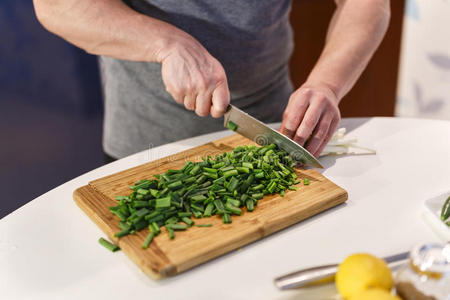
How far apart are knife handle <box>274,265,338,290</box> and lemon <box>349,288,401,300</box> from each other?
4.6 inches

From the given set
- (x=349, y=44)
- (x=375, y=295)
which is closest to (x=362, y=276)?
(x=375, y=295)

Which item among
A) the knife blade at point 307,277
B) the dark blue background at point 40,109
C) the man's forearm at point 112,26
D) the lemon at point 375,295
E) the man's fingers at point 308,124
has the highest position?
the man's forearm at point 112,26

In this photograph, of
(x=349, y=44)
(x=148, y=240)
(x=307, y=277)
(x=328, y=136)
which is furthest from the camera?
(x=349, y=44)

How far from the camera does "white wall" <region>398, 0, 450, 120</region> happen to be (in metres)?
3.35

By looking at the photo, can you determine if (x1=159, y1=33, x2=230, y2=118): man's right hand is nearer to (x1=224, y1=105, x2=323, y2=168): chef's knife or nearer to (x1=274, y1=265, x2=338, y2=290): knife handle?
(x1=224, y1=105, x2=323, y2=168): chef's knife

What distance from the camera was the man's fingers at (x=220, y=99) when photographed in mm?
1410

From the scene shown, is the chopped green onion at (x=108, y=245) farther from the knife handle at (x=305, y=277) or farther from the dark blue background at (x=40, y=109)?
the dark blue background at (x=40, y=109)

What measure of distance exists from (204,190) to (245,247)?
0.71 feet

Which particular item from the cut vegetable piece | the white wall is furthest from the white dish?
the white wall

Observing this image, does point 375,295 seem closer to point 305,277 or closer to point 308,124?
point 305,277

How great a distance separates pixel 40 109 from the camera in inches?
131

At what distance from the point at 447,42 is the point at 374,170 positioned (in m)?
2.46

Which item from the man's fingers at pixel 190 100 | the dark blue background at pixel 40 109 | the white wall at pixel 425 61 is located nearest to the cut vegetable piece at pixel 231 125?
the man's fingers at pixel 190 100

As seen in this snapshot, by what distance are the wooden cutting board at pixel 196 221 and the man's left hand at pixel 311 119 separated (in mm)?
117
